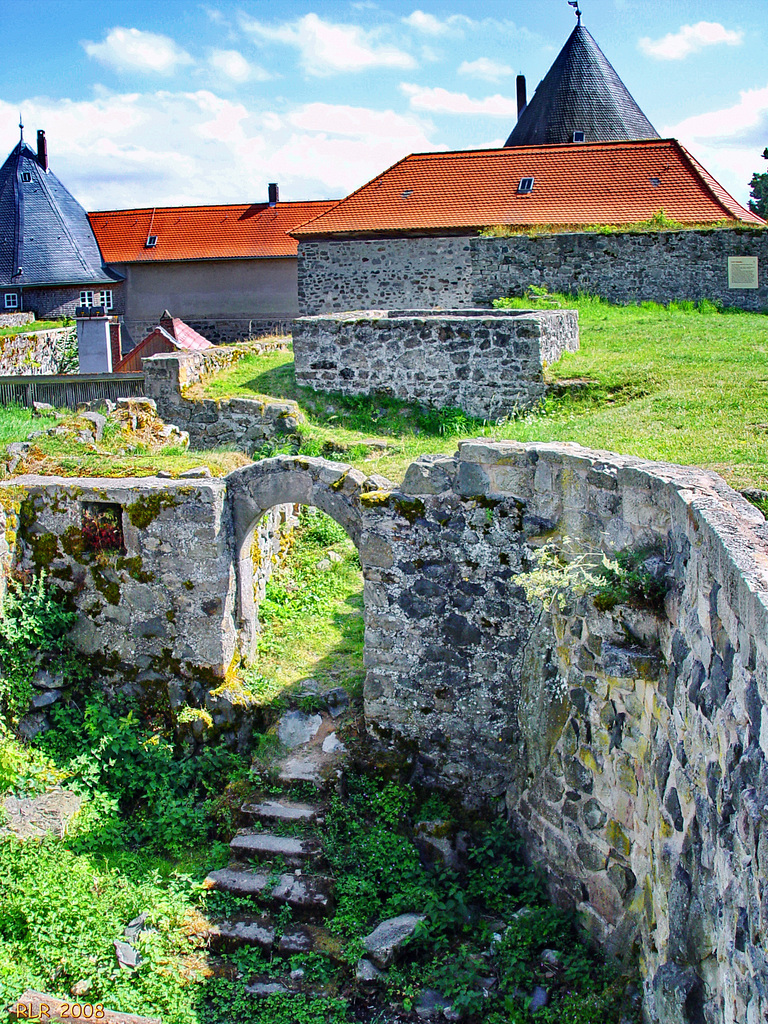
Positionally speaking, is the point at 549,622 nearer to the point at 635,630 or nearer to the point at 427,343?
the point at 635,630

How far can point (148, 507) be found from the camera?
783 centimetres

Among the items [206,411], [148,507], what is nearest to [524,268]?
[206,411]

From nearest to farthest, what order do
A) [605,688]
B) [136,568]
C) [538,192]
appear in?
[605,688], [136,568], [538,192]

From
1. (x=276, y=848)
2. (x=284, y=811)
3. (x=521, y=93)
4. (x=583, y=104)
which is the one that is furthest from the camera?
(x=521, y=93)

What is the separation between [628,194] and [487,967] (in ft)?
59.2

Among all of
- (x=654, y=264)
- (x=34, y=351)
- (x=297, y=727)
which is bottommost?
(x=297, y=727)

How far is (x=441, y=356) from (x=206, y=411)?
11.1 feet

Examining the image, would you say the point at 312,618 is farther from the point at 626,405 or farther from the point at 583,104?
the point at 583,104


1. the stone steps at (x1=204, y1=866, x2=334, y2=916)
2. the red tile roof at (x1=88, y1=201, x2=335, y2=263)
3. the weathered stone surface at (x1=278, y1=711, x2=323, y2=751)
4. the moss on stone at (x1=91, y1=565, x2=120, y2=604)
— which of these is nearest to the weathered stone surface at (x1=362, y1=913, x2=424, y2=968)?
the stone steps at (x1=204, y1=866, x2=334, y2=916)

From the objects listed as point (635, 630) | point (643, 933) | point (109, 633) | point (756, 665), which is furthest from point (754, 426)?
point (109, 633)

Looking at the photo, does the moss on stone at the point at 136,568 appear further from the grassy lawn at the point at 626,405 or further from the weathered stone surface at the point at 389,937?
the weathered stone surface at the point at 389,937

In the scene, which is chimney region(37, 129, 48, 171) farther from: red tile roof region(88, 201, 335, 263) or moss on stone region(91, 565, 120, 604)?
moss on stone region(91, 565, 120, 604)

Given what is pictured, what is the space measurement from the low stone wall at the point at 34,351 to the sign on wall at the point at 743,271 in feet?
46.9

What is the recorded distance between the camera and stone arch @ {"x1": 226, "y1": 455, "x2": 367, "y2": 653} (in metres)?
7.72
